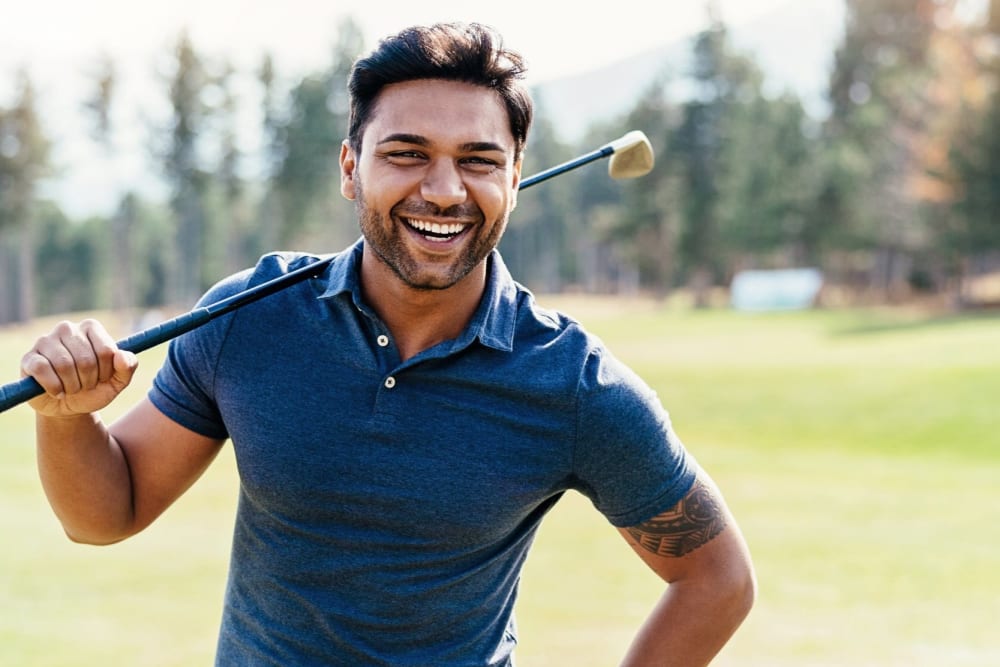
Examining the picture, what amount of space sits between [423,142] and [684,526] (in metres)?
0.80

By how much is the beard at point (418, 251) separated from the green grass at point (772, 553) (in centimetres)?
381

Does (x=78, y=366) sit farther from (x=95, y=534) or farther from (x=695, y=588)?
(x=695, y=588)

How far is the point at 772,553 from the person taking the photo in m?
8.05

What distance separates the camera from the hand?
182cm

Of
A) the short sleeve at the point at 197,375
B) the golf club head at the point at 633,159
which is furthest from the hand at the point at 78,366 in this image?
the golf club head at the point at 633,159

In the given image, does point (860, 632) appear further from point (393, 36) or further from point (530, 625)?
point (393, 36)

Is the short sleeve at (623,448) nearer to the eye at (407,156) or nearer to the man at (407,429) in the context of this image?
the man at (407,429)

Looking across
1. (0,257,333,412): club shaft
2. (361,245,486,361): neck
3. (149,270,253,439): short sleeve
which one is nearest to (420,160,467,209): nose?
(361,245,486,361): neck

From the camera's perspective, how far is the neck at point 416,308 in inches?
81.5

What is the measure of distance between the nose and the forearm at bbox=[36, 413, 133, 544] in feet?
2.18

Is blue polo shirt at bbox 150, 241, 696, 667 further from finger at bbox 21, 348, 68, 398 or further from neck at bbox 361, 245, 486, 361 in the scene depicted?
finger at bbox 21, 348, 68, 398

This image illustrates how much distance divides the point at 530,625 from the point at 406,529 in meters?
4.37

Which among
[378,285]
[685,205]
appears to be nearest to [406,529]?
[378,285]

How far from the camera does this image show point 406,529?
193 centimetres
